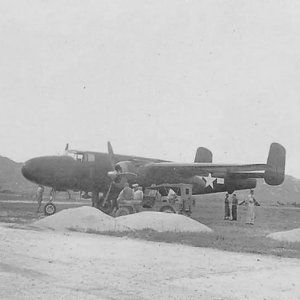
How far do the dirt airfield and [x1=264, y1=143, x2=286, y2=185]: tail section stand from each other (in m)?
22.6

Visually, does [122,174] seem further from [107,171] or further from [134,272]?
[134,272]

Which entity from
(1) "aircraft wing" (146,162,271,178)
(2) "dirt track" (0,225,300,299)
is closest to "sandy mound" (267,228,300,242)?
(2) "dirt track" (0,225,300,299)

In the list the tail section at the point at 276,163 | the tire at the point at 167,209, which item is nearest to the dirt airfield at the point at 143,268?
the tire at the point at 167,209

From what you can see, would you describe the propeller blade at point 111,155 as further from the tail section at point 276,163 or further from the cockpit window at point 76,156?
the tail section at point 276,163

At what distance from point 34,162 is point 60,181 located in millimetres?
1709

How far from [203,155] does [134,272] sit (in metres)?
32.5

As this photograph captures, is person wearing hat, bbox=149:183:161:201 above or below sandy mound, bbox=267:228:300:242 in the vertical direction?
above

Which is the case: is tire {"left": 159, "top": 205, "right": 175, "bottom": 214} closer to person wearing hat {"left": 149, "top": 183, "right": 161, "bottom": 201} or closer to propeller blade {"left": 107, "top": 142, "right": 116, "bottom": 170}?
person wearing hat {"left": 149, "top": 183, "right": 161, "bottom": 201}

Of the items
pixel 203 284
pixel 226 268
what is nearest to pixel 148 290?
pixel 203 284

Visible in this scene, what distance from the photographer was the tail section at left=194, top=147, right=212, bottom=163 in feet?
136

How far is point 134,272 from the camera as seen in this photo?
942cm

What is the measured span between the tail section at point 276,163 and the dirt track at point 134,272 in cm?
2504

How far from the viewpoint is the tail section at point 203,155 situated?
41.3 m

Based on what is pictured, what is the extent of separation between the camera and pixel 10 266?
31.7 ft
